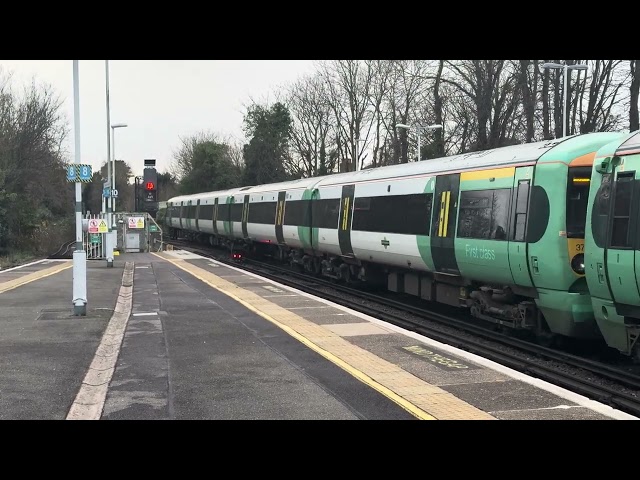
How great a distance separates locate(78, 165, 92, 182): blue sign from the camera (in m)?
12.4

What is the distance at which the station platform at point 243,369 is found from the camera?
19.9ft

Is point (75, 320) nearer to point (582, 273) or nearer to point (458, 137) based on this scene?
point (582, 273)

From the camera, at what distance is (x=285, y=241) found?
901 inches

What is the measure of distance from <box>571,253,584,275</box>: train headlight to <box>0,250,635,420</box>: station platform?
6.29 feet

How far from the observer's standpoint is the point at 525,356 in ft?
31.9

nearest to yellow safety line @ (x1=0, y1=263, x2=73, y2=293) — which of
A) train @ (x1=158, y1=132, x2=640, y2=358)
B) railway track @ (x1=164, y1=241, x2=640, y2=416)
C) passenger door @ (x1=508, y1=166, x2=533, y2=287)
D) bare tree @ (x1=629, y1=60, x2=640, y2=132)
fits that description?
railway track @ (x1=164, y1=241, x2=640, y2=416)

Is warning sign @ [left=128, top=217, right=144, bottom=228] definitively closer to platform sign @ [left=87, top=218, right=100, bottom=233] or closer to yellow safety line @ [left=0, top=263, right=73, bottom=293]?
platform sign @ [left=87, top=218, right=100, bottom=233]

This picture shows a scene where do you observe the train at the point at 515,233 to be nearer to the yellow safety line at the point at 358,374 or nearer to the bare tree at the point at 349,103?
the yellow safety line at the point at 358,374

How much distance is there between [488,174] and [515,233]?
1343 millimetres

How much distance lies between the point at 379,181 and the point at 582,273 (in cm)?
685

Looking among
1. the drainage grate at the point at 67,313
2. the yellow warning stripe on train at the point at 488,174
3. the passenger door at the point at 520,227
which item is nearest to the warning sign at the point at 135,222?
the drainage grate at the point at 67,313

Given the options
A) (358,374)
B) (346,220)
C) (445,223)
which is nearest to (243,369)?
(358,374)

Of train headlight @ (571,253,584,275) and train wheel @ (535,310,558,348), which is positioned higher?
train headlight @ (571,253,584,275)

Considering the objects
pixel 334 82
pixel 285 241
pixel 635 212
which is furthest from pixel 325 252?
pixel 334 82
